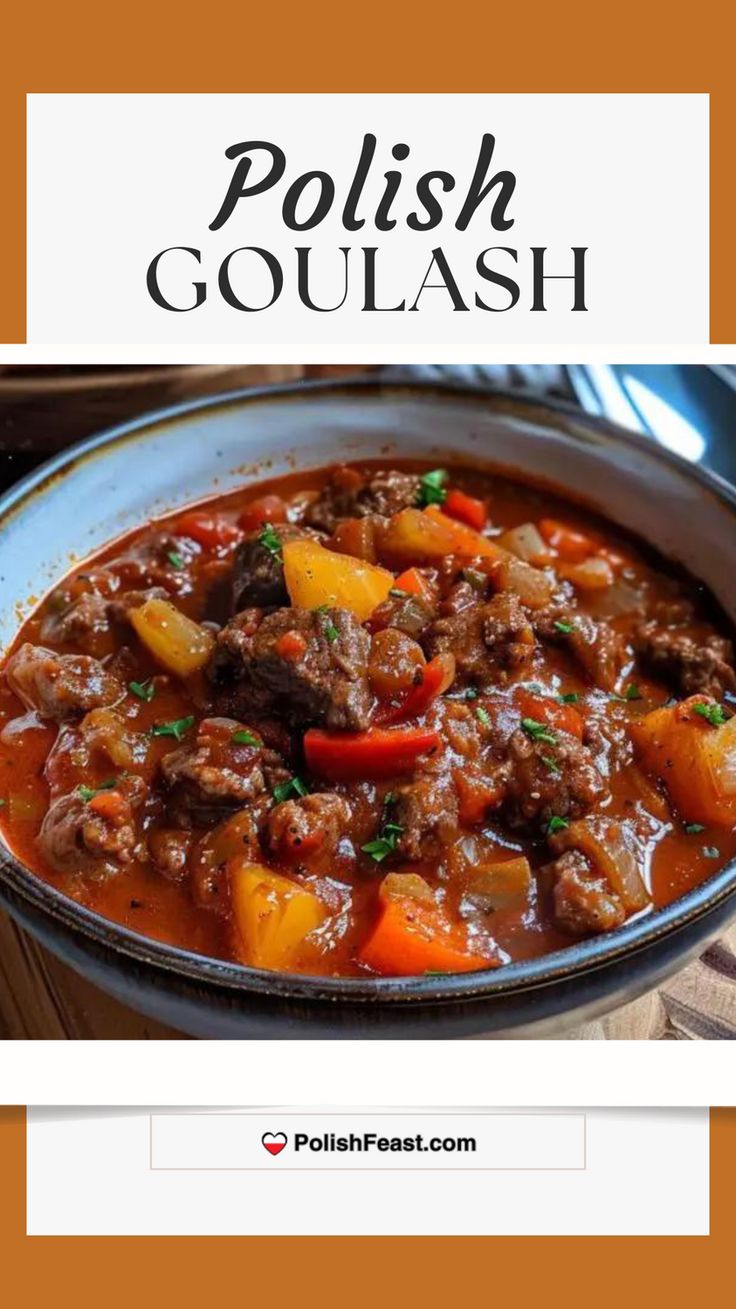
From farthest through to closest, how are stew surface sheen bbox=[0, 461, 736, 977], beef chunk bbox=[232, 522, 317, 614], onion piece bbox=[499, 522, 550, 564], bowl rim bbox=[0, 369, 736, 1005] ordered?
onion piece bbox=[499, 522, 550, 564] < beef chunk bbox=[232, 522, 317, 614] < stew surface sheen bbox=[0, 461, 736, 977] < bowl rim bbox=[0, 369, 736, 1005]

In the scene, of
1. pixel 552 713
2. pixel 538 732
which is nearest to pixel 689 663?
pixel 552 713

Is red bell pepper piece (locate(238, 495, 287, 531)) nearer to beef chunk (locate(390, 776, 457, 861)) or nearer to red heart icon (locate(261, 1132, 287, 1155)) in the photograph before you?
beef chunk (locate(390, 776, 457, 861))

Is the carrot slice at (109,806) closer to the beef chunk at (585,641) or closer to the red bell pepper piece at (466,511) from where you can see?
the beef chunk at (585,641)

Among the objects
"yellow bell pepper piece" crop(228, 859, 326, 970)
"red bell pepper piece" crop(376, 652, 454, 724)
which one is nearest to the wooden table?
"yellow bell pepper piece" crop(228, 859, 326, 970)

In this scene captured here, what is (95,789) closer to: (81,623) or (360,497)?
(81,623)

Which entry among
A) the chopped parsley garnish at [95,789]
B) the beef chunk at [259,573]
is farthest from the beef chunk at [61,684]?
the beef chunk at [259,573]

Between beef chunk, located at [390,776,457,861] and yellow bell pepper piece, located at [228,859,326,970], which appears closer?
yellow bell pepper piece, located at [228,859,326,970]

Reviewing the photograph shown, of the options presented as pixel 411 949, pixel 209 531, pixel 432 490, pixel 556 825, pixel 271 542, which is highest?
pixel 432 490
